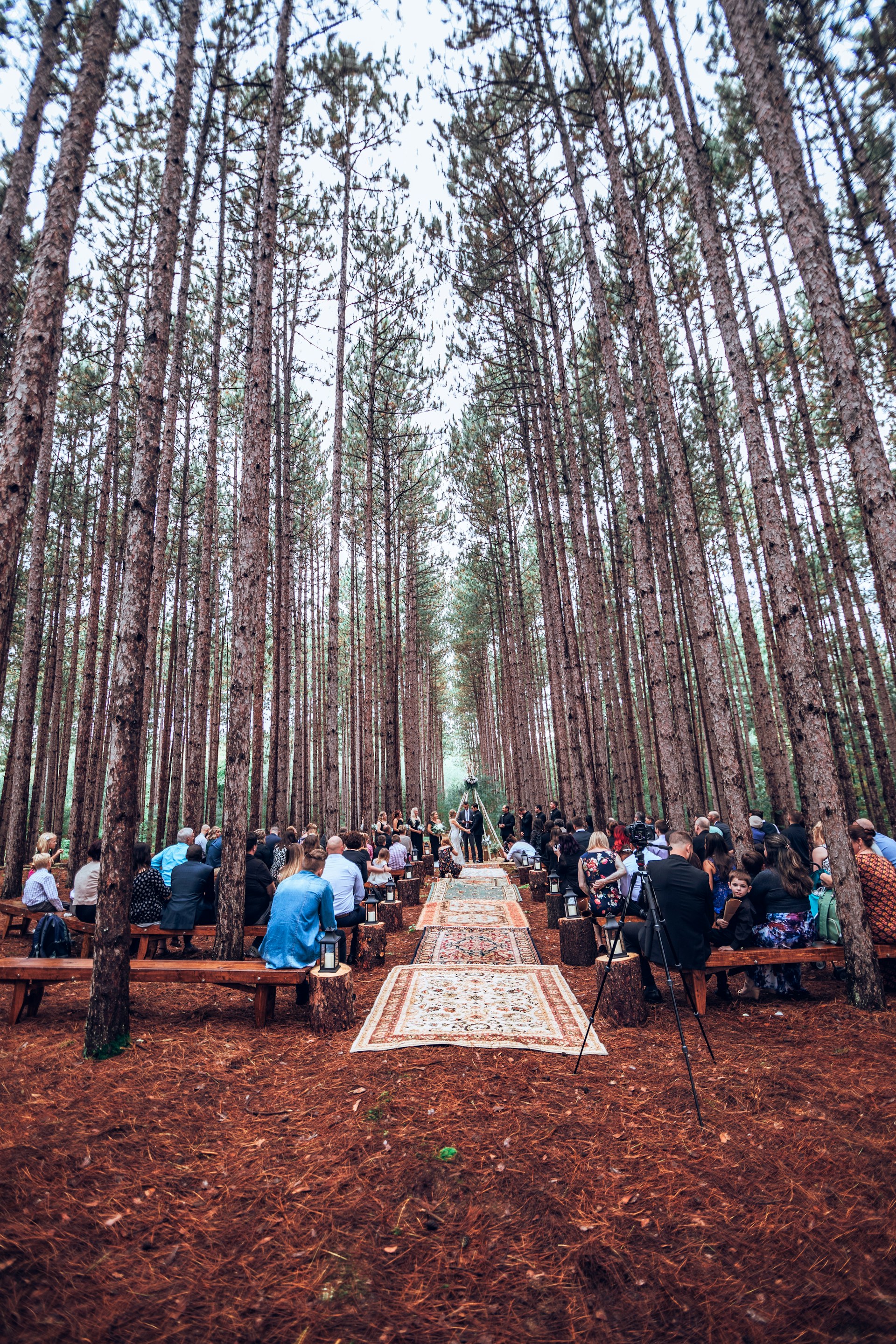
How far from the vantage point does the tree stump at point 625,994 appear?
525 centimetres

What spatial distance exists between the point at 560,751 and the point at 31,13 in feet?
58.2

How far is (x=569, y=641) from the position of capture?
13.6 meters

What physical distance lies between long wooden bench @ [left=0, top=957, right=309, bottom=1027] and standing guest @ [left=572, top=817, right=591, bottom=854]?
6.17m

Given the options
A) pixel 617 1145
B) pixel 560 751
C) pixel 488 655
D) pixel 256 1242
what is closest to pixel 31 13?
pixel 256 1242

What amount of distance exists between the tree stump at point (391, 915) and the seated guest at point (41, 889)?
4657 mm

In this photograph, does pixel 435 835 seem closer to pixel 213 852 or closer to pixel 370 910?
pixel 213 852

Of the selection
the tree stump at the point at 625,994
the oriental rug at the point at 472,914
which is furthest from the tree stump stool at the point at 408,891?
the tree stump at the point at 625,994

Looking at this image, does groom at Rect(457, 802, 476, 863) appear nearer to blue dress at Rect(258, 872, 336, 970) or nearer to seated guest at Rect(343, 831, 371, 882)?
seated guest at Rect(343, 831, 371, 882)

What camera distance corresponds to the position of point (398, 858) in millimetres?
12547

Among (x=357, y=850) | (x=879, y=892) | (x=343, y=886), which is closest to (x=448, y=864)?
(x=357, y=850)

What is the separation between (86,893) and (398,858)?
21.0ft

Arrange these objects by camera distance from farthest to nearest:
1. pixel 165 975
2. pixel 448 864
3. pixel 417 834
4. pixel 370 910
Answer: pixel 417 834 < pixel 448 864 < pixel 370 910 < pixel 165 975

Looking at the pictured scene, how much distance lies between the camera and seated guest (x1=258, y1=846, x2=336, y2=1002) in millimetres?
5500

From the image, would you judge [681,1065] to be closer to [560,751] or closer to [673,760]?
[673,760]
